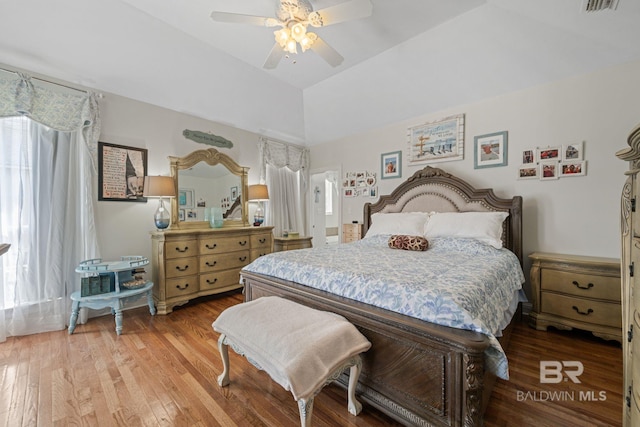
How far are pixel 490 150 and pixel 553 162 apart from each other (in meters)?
0.63

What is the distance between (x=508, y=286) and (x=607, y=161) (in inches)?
68.9

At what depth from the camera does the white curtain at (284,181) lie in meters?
4.73

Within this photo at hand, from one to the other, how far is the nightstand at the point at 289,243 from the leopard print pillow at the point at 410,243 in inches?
82.7

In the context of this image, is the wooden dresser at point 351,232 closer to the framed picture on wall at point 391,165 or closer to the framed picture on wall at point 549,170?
the framed picture on wall at point 391,165

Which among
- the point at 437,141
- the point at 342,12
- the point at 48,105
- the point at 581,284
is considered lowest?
the point at 581,284

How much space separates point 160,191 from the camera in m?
3.19

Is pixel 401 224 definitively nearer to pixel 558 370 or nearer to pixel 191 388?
pixel 558 370

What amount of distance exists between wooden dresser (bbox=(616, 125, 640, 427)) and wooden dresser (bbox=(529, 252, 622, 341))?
1490mm

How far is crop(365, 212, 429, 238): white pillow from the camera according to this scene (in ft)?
10.7

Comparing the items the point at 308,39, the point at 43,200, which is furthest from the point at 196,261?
the point at 308,39

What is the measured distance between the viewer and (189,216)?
370 centimetres

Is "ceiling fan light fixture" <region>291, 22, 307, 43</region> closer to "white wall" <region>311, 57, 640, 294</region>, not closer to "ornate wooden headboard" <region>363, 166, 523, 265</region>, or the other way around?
"white wall" <region>311, 57, 640, 294</region>

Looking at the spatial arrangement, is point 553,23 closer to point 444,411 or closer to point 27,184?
point 444,411

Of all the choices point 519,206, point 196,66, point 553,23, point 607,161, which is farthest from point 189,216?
point 607,161
